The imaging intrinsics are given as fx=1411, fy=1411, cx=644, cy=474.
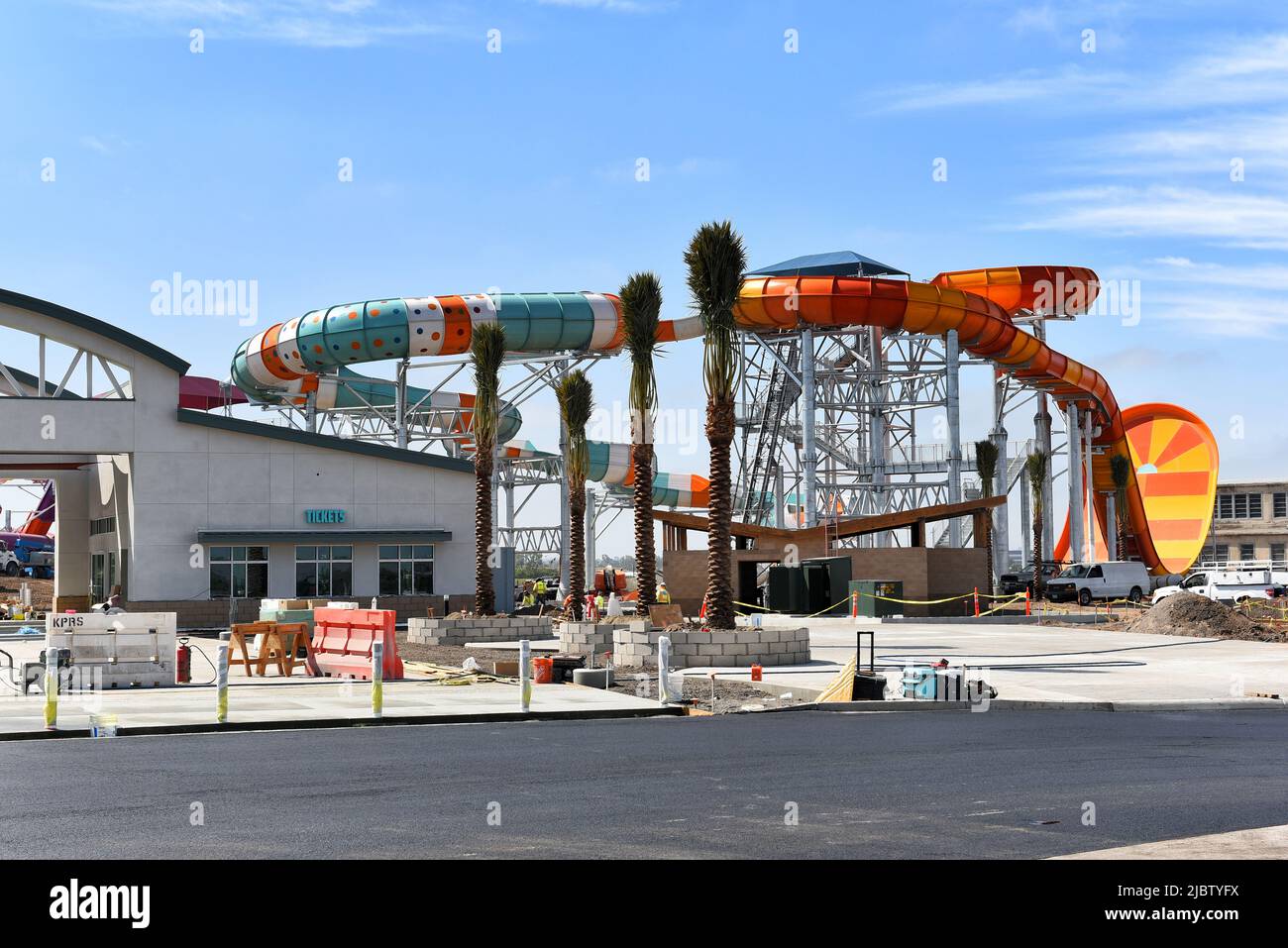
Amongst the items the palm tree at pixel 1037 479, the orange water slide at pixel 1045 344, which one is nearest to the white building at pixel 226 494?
the orange water slide at pixel 1045 344

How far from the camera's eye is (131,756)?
14.7m

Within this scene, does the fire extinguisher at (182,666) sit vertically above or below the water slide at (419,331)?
below

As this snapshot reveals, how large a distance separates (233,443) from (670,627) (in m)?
22.6

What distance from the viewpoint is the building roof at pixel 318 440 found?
44750 mm

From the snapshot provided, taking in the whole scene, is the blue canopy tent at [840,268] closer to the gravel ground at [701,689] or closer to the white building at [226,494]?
the white building at [226,494]

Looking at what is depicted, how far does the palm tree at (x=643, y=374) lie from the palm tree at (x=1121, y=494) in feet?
191

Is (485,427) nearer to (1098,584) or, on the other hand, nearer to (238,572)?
(238,572)

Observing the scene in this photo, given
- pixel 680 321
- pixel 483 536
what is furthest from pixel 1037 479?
pixel 483 536

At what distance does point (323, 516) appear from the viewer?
4634 centimetres

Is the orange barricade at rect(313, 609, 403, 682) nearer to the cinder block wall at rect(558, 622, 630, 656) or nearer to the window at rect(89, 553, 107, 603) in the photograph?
the cinder block wall at rect(558, 622, 630, 656)

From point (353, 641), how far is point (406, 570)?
→ 72.5 ft

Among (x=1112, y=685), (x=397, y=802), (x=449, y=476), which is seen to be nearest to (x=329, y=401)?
(x=449, y=476)

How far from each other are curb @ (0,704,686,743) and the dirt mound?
22.1m
